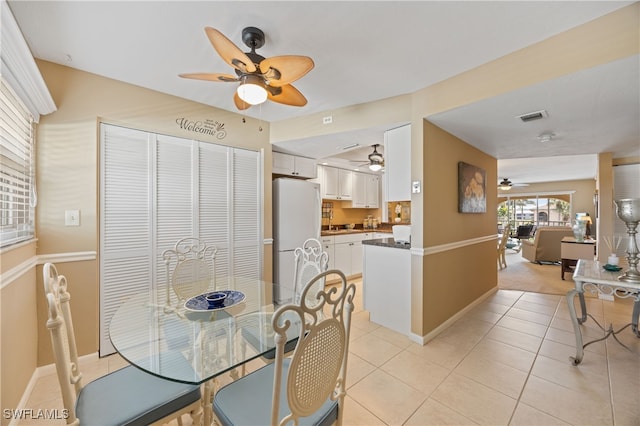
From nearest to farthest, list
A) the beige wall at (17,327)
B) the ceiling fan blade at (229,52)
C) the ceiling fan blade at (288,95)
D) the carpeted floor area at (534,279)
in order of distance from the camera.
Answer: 1. the ceiling fan blade at (229,52)
2. the beige wall at (17,327)
3. the ceiling fan blade at (288,95)
4. the carpeted floor area at (534,279)

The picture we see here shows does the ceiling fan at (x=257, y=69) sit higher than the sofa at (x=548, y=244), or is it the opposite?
the ceiling fan at (x=257, y=69)

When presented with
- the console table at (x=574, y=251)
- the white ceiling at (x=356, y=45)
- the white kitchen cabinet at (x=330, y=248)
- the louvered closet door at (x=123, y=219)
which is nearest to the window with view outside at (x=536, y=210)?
the console table at (x=574, y=251)

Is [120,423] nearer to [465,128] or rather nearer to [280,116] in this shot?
[280,116]

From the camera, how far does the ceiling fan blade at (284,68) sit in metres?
1.46

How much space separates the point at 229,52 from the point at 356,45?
2.95 feet

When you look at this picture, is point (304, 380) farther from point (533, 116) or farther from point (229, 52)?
point (533, 116)

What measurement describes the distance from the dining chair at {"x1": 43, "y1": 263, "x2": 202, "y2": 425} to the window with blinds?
784 millimetres

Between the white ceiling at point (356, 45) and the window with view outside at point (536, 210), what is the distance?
8.45 meters

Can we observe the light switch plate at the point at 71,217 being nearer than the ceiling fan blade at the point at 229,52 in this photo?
No

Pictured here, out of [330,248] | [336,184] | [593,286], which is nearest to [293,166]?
[336,184]

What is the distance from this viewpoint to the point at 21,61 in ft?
4.81

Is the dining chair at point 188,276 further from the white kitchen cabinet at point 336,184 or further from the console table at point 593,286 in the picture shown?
the console table at point 593,286

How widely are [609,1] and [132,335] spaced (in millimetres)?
3201

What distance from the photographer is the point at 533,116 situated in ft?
7.90
